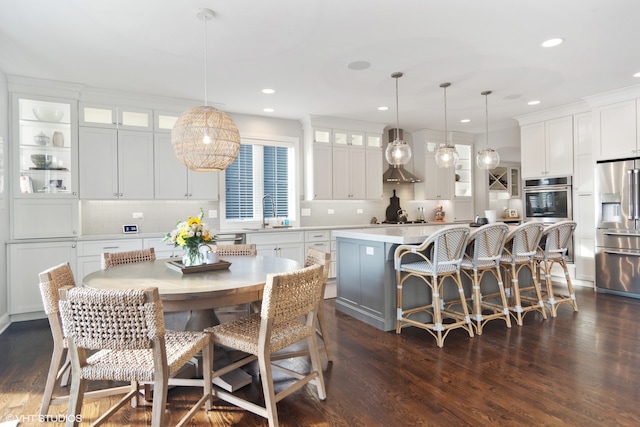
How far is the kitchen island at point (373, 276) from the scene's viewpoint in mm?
3529

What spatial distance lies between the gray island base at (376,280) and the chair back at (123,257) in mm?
1951

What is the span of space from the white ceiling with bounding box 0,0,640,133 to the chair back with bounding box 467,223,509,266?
5.45ft

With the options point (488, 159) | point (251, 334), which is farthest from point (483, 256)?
point (251, 334)

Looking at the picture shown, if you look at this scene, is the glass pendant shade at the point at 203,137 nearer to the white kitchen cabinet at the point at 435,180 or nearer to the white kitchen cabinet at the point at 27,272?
the white kitchen cabinet at the point at 27,272

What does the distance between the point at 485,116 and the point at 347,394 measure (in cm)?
518

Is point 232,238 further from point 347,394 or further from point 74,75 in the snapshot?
point 347,394

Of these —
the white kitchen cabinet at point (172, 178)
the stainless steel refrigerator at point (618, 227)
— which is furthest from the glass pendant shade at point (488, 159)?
the white kitchen cabinet at point (172, 178)

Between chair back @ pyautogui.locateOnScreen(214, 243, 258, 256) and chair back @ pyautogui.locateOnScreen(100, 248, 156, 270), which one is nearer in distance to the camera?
chair back @ pyautogui.locateOnScreen(100, 248, 156, 270)

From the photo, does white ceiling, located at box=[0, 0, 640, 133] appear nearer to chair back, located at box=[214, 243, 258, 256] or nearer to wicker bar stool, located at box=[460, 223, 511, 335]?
wicker bar stool, located at box=[460, 223, 511, 335]

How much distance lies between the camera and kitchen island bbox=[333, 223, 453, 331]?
11.6 ft

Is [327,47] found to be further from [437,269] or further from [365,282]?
[365,282]

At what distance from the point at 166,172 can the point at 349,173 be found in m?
2.85

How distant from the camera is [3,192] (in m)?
3.80

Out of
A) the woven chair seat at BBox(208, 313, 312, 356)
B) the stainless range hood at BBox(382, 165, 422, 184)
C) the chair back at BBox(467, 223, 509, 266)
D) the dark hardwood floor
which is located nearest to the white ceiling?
the chair back at BBox(467, 223, 509, 266)
